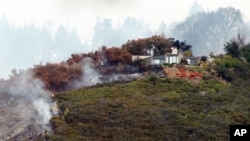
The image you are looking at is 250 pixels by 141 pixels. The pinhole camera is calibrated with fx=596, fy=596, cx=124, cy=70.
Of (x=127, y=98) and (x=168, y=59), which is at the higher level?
(x=168, y=59)

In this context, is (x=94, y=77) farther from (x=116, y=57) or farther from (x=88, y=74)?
(x=116, y=57)

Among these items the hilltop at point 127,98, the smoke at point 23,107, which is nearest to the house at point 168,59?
the hilltop at point 127,98

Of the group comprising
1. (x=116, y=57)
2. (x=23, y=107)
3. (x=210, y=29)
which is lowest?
(x=23, y=107)

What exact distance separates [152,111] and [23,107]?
27.1 feet

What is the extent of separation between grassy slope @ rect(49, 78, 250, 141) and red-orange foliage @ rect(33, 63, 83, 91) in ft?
10.3

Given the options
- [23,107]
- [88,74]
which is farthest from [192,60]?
[23,107]

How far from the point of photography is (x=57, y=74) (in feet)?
144

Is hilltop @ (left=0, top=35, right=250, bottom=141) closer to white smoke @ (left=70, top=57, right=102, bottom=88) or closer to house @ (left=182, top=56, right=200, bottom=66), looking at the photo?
white smoke @ (left=70, top=57, right=102, bottom=88)

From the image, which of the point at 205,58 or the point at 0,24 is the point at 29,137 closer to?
the point at 205,58

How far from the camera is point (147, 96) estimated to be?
129 ft

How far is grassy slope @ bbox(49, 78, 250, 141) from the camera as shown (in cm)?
3183

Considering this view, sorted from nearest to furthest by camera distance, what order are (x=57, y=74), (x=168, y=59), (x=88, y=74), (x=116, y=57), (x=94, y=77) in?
(x=57, y=74) → (x=94, y=77) → (x=88, y=74) → (x=116, y=57) → (x=168, y=59)

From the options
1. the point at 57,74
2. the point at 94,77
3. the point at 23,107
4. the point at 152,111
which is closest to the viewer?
the point at 152,111

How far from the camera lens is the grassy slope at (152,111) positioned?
104 ft
